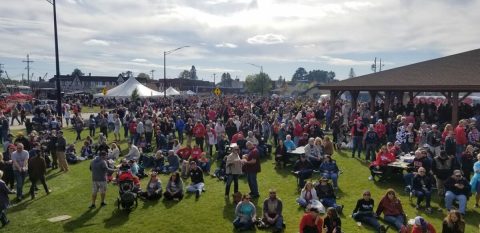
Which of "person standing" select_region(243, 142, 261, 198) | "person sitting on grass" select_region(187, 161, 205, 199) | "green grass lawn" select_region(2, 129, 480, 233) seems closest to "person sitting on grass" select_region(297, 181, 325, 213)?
"green grass lawn" select_region(2, 129, 480, 233)

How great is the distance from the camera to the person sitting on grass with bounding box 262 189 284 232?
10.7 meters

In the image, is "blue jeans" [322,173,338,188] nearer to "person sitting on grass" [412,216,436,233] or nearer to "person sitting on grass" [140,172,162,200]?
"person sitting on grass" [412,216,436,233]

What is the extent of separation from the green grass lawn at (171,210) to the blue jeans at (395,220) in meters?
0.54

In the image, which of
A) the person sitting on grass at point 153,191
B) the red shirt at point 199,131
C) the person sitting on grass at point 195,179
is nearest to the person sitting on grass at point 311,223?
the person sitting on grass at point 195,179

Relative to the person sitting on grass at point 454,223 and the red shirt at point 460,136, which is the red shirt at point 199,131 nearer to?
the red shirt at point 460,136

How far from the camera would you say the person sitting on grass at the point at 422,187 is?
12039 millimetres

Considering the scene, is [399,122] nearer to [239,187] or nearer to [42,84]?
[239,187]

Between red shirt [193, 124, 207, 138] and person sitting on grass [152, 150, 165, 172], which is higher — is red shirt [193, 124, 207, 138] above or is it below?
above

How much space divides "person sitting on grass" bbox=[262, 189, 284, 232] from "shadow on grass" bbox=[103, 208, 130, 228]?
151 inches

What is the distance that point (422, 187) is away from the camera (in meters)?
12.2

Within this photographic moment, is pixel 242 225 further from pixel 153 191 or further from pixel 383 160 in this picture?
pixel 383 160

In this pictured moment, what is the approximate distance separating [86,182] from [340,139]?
40.8 feet

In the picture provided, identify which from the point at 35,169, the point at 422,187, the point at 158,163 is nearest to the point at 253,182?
the point at 422,187

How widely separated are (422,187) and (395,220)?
2181 mm
